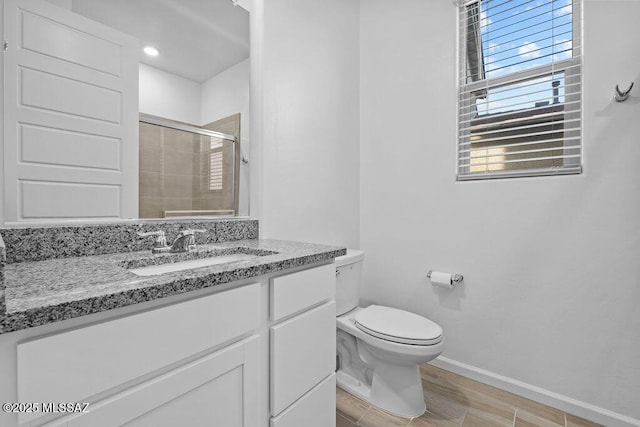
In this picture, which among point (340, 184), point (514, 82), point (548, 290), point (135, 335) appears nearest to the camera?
point (135, 335)

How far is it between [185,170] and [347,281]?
3.52 feet

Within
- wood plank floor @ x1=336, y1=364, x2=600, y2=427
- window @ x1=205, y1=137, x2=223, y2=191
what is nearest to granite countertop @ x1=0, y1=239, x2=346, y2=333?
window @ x1=205, y1=137, x2=223, y2=191

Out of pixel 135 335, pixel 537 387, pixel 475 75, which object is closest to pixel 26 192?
pixel 135 335

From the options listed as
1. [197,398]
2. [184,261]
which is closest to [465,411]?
[197,398]

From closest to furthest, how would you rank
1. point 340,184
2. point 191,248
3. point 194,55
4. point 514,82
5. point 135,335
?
1. point 135,335
2. point 191,248
3. point 194,55
4. point 514,82
5. point 340,184

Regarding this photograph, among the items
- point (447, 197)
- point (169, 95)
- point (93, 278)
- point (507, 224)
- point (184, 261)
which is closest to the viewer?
point (93, 278)

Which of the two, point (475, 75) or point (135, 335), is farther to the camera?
point (475, 75)

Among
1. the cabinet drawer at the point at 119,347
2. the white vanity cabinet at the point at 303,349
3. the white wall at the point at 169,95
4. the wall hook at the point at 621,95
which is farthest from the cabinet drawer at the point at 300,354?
the wall hook at the point at 621,95

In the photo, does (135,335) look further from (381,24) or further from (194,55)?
(381,24)

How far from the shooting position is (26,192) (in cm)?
94

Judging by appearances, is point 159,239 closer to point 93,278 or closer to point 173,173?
point 173,173

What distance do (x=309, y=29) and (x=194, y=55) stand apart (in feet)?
2.72

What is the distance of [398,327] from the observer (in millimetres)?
1537

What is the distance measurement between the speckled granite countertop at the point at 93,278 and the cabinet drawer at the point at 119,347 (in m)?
0.04
